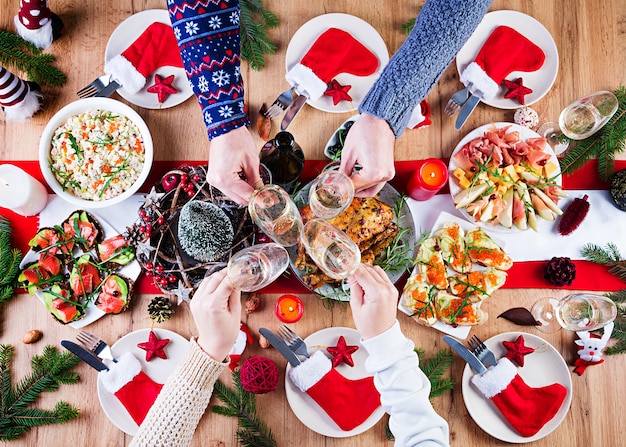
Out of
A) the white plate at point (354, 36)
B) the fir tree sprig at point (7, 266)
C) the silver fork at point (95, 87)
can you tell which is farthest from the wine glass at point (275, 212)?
the fir tree sprig at point (7, 266)

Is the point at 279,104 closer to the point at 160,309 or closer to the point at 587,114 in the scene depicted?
the point at 160,309

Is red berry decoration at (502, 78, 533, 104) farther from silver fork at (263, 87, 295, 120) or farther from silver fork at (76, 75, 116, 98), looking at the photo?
silver fork at (76, 75, 116, 98)

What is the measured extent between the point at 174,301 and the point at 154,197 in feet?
1.15

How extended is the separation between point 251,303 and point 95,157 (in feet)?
2.17

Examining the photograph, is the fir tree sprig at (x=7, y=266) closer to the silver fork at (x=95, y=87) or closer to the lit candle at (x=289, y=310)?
the silver fork at (x=95, y=87)

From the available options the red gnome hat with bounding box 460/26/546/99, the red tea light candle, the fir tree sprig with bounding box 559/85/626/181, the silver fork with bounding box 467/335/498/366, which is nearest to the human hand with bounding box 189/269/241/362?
the red tea light candle

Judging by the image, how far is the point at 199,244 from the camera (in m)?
1.29

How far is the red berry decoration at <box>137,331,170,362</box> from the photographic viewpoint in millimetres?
1485

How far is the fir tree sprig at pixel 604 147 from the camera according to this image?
157 centimetres

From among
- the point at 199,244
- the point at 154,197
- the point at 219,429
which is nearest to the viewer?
the point at 199,244

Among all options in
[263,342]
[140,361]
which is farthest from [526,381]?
[140,361]

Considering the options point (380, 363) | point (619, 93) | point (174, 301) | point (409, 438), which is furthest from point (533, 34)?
point (174, 301)

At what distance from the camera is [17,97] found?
1509 mm

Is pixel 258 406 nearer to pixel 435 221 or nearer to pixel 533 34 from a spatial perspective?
pixel 435 221
